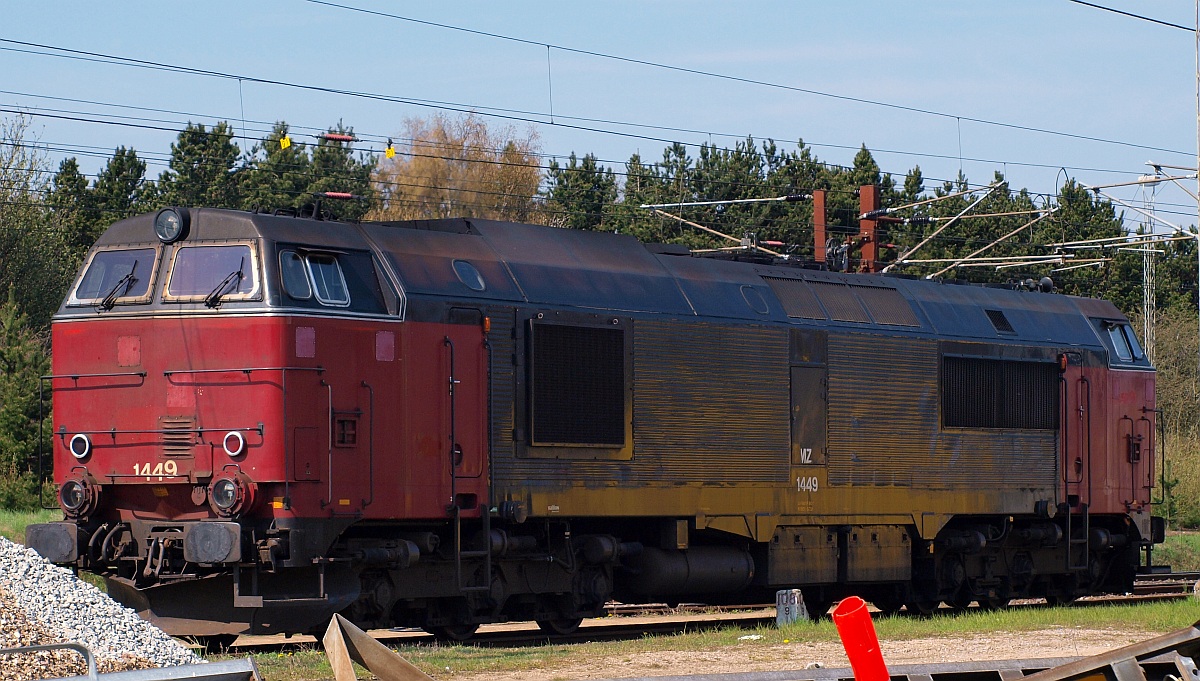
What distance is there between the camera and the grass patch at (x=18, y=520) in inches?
1009

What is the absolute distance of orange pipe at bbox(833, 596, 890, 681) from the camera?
5.47m

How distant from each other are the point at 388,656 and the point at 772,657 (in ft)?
25.8

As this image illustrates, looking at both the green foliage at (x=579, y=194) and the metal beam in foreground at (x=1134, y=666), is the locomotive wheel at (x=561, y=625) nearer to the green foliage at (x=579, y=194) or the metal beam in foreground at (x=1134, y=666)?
the metal beam in foreground at (x=1134, y=666)

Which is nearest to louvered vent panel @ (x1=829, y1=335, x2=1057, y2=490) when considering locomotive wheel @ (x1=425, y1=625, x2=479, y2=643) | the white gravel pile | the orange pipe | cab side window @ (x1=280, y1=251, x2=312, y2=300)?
locomotive wheel @ (x1=425, y1=625, x2=479, y2=643)

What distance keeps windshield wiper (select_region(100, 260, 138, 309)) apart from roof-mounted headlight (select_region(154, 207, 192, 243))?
0.49 metres

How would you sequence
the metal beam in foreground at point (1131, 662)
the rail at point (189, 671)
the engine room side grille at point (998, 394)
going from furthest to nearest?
the engine room side grille at point (998, 394) < the metal beam in foreground at point (1131, 662) < the rail at point (189, 671)

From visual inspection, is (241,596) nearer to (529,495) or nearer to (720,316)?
(529,495)

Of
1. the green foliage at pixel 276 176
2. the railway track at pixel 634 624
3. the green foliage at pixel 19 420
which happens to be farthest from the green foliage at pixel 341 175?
the railway track at pixel 634 624

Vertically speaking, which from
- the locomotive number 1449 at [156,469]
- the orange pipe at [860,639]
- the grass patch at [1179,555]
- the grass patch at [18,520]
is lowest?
the grass patch at [1179,555]

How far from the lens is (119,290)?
49.5 ft

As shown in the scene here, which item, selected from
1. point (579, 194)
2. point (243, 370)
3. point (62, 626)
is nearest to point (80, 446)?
point (243, 370)

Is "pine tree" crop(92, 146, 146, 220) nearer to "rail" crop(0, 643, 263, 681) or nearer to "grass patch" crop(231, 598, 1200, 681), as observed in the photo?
"grass patch" crop(231, 598, 1200, 681)

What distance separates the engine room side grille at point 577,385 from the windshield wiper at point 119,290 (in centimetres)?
417

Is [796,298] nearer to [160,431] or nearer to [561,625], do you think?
[561,625]
